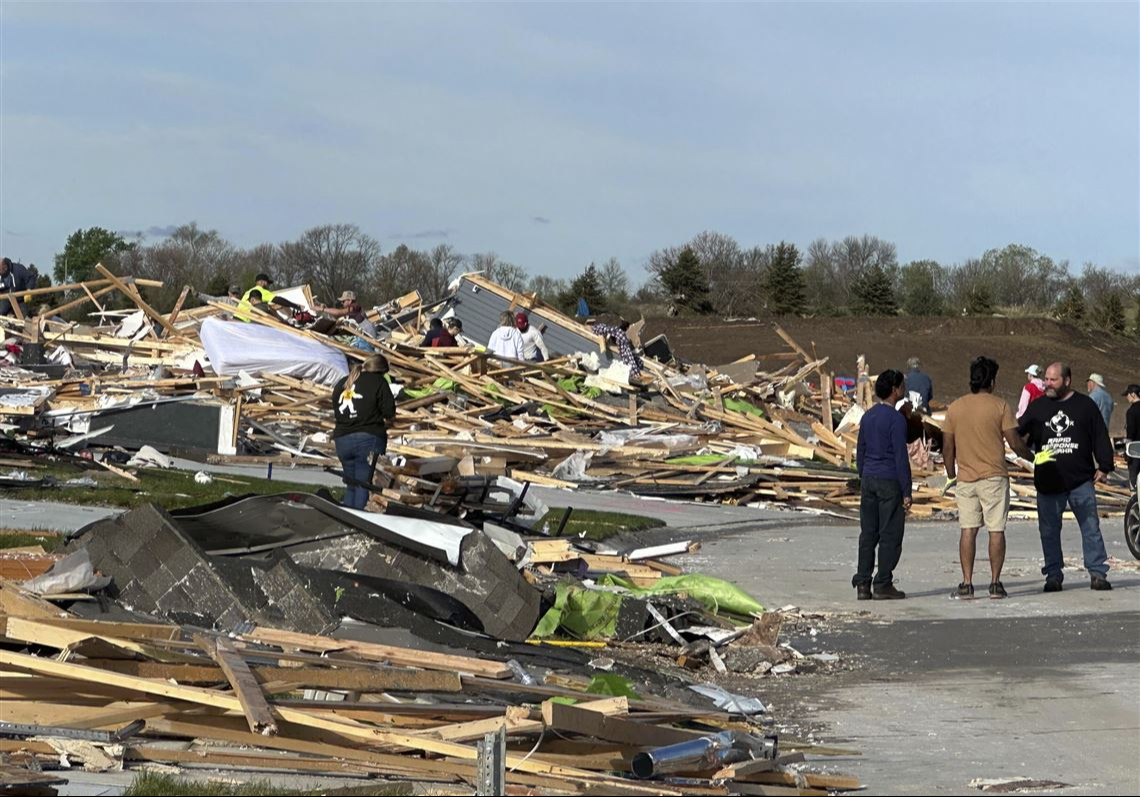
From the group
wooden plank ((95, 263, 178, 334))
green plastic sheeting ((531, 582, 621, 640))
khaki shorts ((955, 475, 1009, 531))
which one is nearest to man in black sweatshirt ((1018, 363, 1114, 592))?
khaki shorts ((955, 475, 1009, 531))

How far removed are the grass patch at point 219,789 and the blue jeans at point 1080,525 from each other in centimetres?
839

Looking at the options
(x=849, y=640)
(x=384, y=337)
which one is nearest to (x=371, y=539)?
(x=849, y=640)

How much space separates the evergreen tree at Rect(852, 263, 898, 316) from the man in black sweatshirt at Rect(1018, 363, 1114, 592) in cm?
5828

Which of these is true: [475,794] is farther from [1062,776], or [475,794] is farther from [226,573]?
[226,573]

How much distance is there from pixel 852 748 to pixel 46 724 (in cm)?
363

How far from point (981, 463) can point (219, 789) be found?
26.8 ft

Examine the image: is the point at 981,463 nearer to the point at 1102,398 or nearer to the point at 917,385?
the point at 1102,398

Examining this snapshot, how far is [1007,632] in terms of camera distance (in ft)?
36.4

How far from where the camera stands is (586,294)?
6925 centimetres

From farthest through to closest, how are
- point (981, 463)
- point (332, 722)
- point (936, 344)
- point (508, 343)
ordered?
point (936, 344) < point (508, 343) < point (981, 463) < point (332, 722)

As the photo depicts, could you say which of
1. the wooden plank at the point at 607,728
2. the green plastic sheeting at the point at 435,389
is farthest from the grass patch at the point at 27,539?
the green plastic sheeting at the point at 435,389

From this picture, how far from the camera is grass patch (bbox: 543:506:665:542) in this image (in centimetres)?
1614

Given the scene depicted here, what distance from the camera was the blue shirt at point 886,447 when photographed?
12711 millimetres

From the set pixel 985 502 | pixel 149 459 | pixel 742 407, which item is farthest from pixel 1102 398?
pixel 149 459
